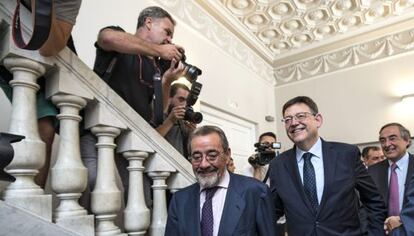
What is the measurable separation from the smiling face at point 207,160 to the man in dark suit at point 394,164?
71.6 inches

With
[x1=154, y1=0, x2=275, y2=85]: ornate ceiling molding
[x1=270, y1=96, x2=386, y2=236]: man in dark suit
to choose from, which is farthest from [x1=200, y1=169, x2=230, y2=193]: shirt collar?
[x1=154, y1=0, x2=275, y2=85]: ornate ceiling molding

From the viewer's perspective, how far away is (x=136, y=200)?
1.22 metres

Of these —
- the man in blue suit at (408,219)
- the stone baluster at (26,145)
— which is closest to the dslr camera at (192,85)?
the stone baluster at (26,145)

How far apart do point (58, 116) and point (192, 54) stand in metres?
2.76

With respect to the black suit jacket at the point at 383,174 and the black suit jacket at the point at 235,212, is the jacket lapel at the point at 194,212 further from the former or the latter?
the black suit jacket at the point at 383,174

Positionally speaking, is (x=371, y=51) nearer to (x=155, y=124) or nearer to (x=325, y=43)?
(x=325, y=43)

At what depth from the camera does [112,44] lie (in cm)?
127

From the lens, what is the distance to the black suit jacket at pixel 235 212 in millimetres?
1191

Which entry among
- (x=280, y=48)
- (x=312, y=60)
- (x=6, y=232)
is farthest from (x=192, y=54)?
(x=6, y=232)

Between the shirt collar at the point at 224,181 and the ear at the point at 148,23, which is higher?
the ear at the point at 148,23

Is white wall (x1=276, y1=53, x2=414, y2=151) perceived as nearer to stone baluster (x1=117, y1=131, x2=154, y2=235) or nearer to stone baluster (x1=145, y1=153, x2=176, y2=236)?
stone baluster (x1=145, y1=153, x2=176, y2=236)

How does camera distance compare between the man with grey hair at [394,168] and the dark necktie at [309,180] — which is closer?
the dark necktie at [309,180]

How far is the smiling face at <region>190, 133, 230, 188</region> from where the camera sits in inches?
49.5

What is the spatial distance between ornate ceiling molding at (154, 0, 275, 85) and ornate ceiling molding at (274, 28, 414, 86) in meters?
0.31
